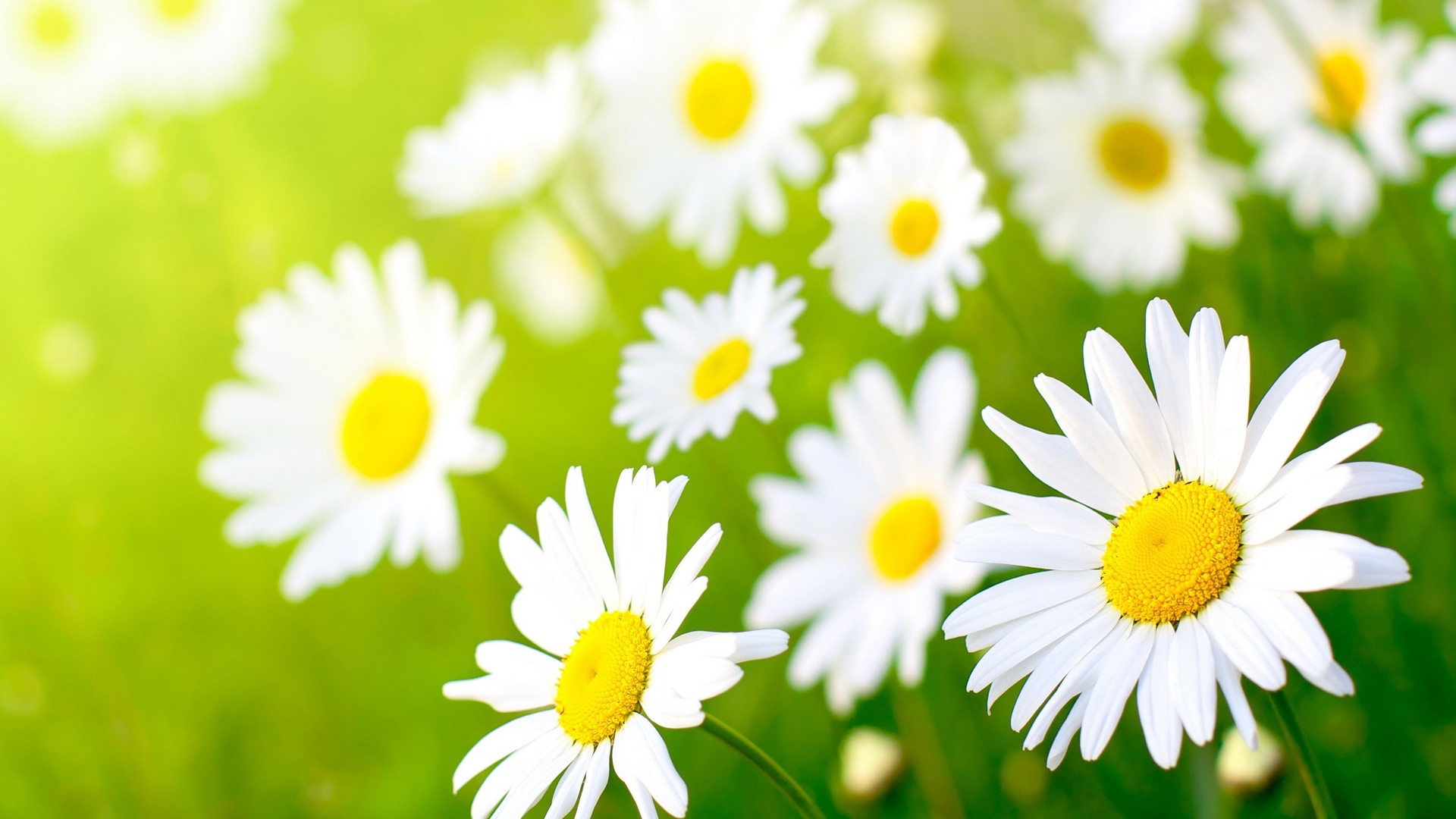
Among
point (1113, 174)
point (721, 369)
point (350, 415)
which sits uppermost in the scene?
point (350, 415)

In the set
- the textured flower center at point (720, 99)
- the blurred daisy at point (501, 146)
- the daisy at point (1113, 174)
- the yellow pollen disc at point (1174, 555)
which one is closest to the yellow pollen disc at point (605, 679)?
the yellow pollen disc at point (1174, 555)

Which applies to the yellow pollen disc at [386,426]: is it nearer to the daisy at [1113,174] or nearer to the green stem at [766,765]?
the green stem at [766,765]

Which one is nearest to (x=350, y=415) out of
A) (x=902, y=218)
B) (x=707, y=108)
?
(x=707, y=108)

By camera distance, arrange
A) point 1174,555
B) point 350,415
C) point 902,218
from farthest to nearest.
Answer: point 350,415, point 902,218, point 1174,555

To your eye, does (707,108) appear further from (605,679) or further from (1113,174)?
(605,679)

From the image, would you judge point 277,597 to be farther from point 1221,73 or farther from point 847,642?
point 1221,73
